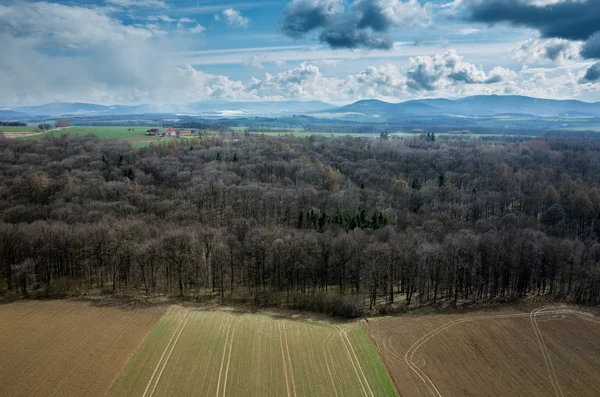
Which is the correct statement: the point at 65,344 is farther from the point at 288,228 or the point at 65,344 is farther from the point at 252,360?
the point at 288,228

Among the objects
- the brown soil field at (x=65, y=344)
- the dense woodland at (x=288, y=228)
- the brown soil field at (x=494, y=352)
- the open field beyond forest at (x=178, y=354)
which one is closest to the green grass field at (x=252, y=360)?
the open field beyond forest at (x=178, y=354)

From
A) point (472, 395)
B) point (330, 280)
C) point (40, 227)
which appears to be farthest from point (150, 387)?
point (40, 227)

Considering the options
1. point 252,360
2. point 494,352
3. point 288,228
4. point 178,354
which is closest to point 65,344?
point 178,354

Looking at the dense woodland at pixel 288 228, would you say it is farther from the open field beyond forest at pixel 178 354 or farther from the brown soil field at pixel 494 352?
the open field beyond forest at pixel 178 354

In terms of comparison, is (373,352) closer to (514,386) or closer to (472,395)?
(472,395)

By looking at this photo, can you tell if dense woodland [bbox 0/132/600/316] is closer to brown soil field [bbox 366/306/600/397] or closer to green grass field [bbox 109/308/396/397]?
brown soil field [bbox 366/306/600/397]

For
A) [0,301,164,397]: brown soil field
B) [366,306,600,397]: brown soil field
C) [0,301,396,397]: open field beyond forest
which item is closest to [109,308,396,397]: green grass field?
[0,301,396,397]: open field beyond forest
